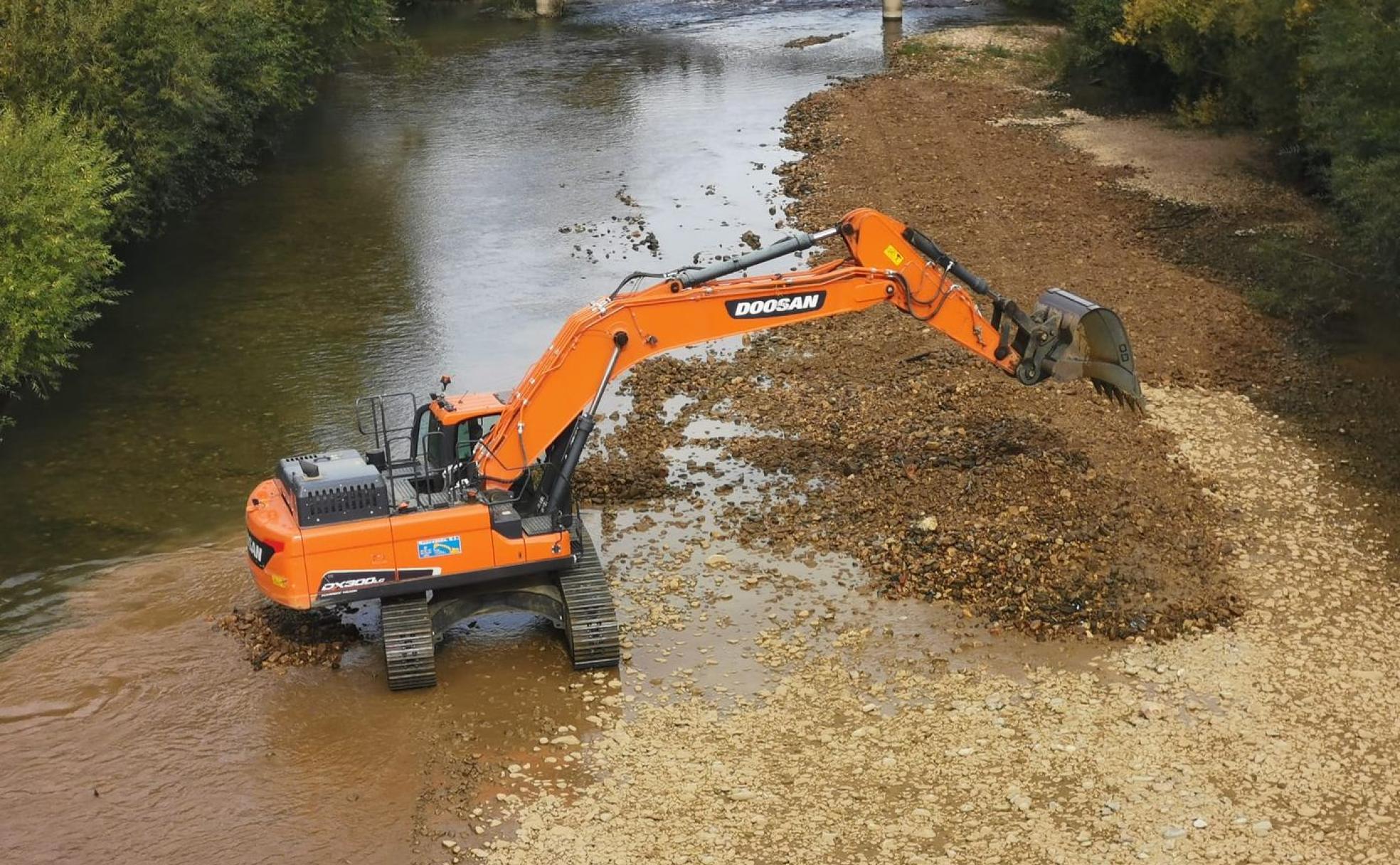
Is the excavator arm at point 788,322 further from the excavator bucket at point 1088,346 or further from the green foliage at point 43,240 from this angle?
the green foliage at point 43,240

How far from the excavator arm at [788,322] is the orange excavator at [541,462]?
0.02 m

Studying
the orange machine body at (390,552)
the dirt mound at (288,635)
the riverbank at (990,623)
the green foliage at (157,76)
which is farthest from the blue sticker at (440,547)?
the green foliage at (157,76)

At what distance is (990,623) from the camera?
17188 mm

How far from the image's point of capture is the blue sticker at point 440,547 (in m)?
16.1

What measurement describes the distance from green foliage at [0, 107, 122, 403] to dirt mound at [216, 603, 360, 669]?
6.60 meters

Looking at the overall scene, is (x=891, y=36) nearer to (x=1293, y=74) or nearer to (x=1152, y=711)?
(x=1293, y=74)

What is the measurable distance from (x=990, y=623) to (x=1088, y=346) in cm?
375

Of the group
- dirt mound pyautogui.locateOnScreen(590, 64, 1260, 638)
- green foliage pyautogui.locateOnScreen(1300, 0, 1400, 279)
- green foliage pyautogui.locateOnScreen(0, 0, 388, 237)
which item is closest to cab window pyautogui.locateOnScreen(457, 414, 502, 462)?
dirt mound pyautogui.locateOnScreen(590, 64, 1260, 638)

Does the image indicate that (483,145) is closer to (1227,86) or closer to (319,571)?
(1227,86)

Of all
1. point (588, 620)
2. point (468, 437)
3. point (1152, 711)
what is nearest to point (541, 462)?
point (468, 437)

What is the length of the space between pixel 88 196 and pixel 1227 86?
29.2 metres

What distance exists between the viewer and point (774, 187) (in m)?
38.3

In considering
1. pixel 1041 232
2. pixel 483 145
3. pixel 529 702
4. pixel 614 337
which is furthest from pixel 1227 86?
pixel 529 702

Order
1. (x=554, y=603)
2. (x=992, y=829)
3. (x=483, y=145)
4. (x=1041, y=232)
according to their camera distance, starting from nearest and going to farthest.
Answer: (x=992, y=829) < (x=554, y=603) < (x=1041, y=232) < (x=483, y=145)
